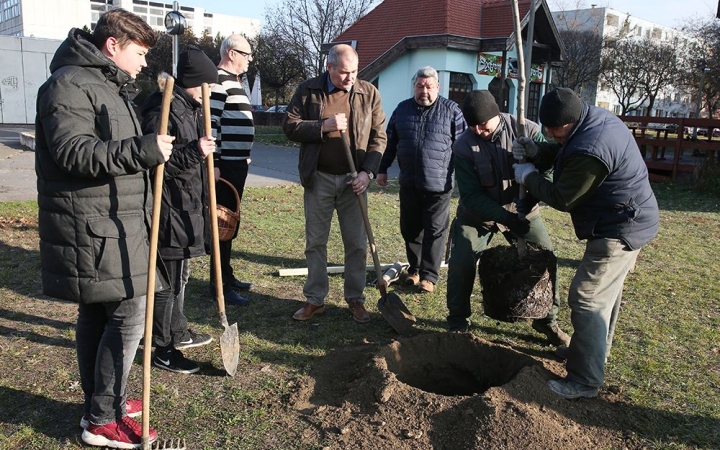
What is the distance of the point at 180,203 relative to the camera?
3719 mm

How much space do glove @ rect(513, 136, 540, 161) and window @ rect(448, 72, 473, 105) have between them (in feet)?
57.9

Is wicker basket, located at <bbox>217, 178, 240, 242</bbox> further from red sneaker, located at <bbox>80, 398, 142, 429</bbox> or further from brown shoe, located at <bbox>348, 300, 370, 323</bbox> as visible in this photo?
red sneaker, located at <bbox>80, 398, 142, 429</bbox>

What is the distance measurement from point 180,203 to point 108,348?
1.10m

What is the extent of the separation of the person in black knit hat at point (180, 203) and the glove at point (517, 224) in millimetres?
2040

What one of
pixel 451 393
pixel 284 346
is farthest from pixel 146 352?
pixel 451 393

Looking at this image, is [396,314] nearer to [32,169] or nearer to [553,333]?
[553,333]

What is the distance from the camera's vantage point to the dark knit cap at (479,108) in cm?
410

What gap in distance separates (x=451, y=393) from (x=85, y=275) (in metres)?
2.51

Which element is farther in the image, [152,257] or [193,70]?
[193,70]

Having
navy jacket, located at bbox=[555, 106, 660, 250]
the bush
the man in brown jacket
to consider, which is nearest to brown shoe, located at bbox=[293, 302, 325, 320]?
the man in brown jacket

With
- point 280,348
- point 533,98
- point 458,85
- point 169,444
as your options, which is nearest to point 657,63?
point 533,98

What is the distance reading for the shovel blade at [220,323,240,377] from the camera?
3.56m

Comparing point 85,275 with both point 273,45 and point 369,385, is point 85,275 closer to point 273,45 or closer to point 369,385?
point 369,385

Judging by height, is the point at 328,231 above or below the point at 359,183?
below
